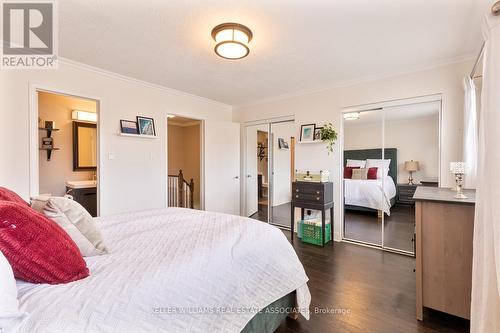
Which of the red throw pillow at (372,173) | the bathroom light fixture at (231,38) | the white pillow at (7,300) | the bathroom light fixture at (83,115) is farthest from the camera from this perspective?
the bathroom light fixture at (83,115)

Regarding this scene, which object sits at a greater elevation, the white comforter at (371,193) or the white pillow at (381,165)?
the white pillow at (381,165)

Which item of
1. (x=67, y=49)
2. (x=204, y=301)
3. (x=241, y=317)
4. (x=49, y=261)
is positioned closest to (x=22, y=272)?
(x=49, y=261)

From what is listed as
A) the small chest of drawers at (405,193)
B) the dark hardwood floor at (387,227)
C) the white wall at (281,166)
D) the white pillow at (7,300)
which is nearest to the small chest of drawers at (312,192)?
the dark hardwood floor at (387,227)

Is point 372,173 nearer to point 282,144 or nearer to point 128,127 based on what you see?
point 282,144

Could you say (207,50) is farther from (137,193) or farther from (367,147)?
(367,147)

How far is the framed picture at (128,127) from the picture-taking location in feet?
11.1

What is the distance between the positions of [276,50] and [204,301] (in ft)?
8.01

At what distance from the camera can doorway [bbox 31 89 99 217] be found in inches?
152

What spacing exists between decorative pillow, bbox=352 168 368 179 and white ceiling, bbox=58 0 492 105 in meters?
1.35

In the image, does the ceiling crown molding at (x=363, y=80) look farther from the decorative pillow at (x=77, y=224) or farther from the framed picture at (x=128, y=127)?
the decorative pillow at (x=77, y=224)

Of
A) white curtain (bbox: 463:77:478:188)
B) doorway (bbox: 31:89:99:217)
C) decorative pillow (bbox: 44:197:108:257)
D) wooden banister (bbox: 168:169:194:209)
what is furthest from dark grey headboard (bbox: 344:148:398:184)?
doorway (bbox: 31:89:99:217)

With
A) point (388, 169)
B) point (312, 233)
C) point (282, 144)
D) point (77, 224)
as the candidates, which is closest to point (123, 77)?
point (77, 224)

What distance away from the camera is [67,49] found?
103 inches

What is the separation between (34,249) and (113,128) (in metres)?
2.71
